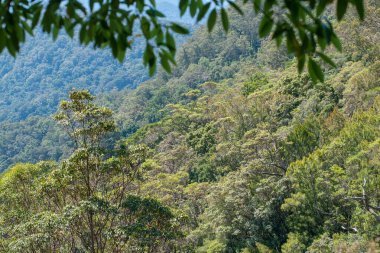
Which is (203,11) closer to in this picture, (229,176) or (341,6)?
(341,6)

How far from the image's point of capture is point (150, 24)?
1.37 m

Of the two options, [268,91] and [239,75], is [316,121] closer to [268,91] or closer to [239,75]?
[268,91]

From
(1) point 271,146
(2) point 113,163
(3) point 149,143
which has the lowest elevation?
(3) point 149,143

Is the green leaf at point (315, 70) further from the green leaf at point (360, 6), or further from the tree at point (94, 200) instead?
the tree at point (94, 200)

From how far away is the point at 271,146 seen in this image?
19.6 meters

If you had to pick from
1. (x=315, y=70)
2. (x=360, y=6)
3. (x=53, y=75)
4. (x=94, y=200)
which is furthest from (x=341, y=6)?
(x=53, y=75)

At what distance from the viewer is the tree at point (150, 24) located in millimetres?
1251

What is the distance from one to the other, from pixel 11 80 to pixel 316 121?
4428 inches

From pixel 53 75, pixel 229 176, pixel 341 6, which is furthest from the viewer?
pixel 53 75

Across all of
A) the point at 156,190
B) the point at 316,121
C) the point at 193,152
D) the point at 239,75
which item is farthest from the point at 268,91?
the point at 239,75

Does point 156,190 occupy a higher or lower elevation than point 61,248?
lower

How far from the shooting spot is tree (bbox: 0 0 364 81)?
1.25 meters

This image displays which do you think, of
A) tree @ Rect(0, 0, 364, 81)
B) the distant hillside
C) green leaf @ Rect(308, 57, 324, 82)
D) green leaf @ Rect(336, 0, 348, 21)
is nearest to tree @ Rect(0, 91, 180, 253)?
tree @ Rect(0, 0, 364, 81)

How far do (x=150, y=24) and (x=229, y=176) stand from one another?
1690 centimetres
